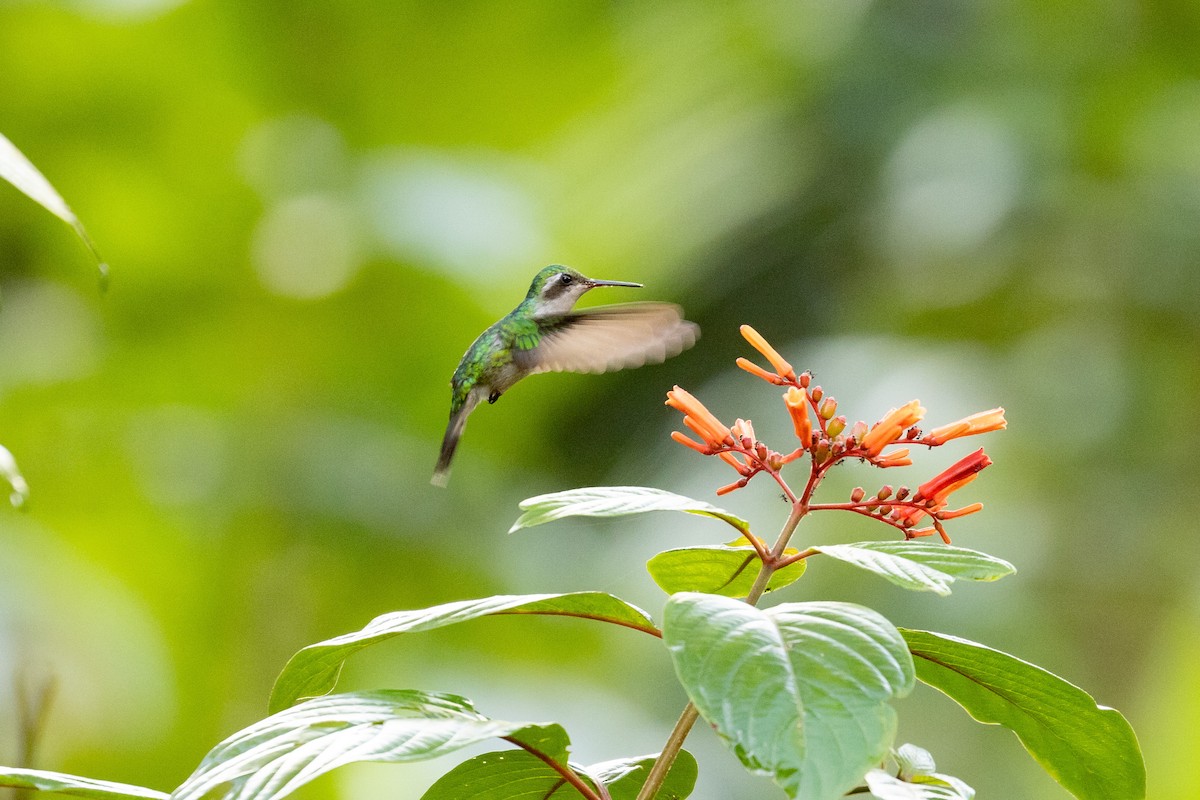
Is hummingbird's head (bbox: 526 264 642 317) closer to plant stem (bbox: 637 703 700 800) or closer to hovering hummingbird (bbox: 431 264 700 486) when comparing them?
hovering hummingbird (bbox: 431 264 700 486)

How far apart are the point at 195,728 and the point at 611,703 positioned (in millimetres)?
1234

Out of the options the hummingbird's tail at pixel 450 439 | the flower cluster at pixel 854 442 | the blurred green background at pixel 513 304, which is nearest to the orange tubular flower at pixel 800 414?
the flower cluster at pixel 854 442

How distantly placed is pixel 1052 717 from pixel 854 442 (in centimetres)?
20

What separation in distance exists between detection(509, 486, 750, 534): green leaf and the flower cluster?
0.08 m

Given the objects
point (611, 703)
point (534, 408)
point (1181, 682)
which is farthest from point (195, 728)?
point (1181, 682)

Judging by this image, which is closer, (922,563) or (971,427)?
(922,563)

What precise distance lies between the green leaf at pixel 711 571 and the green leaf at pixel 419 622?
45mm

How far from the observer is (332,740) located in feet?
1.81

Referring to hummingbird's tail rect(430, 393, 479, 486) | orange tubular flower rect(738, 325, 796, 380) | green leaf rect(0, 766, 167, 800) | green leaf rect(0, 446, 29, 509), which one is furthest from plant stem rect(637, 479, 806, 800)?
hummingbird's tail rect(430, 393, 479, 486)

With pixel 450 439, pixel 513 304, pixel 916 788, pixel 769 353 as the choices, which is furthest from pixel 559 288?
pixel 513 304

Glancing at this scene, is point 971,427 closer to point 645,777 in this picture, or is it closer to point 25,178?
point 645,777

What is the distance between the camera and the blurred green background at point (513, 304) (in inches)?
125

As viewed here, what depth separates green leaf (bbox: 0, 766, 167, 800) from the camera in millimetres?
549

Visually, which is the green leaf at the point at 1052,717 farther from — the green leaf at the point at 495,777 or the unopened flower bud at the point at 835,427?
the green leaf at the point at 495,777
